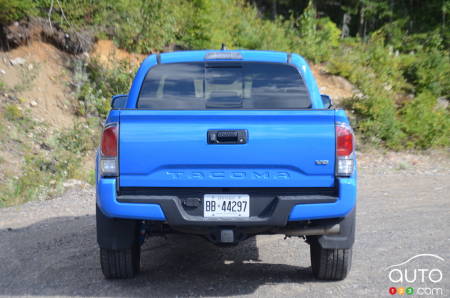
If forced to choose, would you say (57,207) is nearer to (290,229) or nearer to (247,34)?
(290,229)

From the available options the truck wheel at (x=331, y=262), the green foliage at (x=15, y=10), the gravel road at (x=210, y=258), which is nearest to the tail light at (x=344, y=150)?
the truck wheel at (x=331, y=262)

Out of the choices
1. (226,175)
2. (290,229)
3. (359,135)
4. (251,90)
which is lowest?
(359,135)

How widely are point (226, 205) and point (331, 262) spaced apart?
112 centimetres

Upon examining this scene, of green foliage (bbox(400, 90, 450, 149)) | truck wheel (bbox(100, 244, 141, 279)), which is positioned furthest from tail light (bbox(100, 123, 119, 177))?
green foliage (bbox(400, 90, 450, 149))

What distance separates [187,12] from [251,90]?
1189 centimetres

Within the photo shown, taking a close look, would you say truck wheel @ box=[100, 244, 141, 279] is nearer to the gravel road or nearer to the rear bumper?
the gravel road

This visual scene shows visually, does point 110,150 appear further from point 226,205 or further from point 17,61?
point 17,61

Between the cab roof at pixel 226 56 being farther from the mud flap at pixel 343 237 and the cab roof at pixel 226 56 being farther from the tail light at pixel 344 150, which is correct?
the mud flap at pixel 343 237

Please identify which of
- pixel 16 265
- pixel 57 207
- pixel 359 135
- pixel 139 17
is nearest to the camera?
pixel 16 265

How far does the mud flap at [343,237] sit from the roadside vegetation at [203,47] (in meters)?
6.83

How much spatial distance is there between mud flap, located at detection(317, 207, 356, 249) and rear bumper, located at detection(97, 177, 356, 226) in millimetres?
288

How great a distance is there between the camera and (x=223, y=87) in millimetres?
5438

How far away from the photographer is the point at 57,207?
8938 mm

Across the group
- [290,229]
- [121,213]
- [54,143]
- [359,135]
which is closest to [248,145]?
[290,229]
